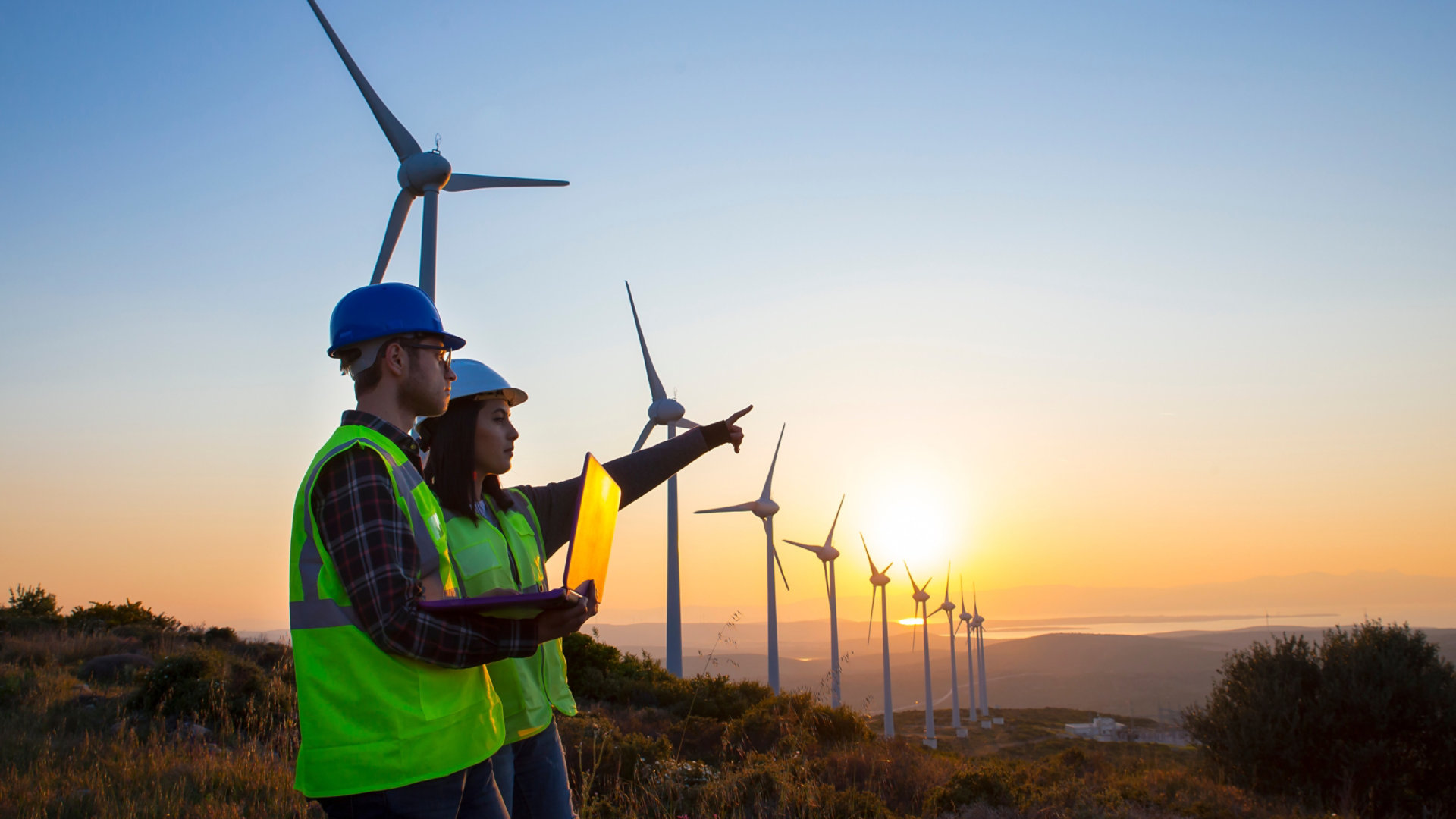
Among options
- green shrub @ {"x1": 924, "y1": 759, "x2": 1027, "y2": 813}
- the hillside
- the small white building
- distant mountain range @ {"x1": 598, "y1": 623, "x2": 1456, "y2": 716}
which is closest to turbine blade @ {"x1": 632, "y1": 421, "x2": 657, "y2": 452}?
the hillside

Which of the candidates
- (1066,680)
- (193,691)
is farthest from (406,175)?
(1066,680)

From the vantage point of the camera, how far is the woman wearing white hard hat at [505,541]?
9.70 ft

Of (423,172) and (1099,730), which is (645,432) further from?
(1099,730)

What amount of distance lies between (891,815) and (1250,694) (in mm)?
11232

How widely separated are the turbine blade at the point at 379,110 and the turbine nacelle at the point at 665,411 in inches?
598

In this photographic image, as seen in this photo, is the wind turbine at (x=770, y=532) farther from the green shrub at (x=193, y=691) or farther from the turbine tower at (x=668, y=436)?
the green shrub at (x=193, y=691)

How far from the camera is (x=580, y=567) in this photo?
209cm

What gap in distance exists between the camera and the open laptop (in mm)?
1965

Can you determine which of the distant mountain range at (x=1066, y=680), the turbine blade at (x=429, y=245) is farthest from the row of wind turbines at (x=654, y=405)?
the distant mountain range at (x=1066, y=680)

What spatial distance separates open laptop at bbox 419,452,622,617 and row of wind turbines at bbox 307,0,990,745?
3.68m

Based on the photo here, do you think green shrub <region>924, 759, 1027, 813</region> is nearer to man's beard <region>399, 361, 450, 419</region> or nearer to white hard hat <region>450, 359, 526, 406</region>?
white hard hat <region>450, 359, 526, 406</region>

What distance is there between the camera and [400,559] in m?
2.05

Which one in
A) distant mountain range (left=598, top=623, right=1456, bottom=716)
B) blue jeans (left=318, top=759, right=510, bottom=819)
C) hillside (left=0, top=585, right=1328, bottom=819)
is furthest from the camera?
distant mountain range (left=598, top=623, right=1456, bottom=716)

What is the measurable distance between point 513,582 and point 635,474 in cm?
101
